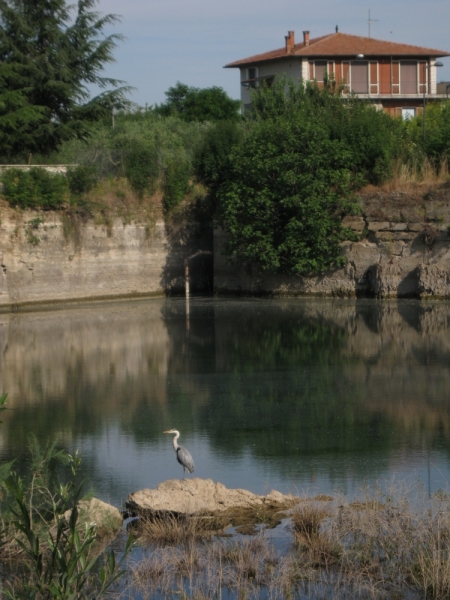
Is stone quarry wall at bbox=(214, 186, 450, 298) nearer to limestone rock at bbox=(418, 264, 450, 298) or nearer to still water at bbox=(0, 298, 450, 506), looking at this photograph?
limestone rock at bbox=(418, 264, 450, 298)

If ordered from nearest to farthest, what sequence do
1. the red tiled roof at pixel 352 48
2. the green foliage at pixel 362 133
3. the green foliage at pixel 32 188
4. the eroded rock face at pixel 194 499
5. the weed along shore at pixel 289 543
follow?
1. the weed along shore at pixel 289 543
2. the eroded rock face at pixel 194 499
3. the green foliage at pixel 32 188
4. the green foliage at pixel 362 133
5. the red tiled roof at pixel 352 48

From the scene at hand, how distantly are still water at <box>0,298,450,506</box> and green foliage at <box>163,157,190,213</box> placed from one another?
22.3ft

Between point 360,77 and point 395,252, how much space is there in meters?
31.2

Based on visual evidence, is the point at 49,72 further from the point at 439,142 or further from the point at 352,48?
the point at 352,48

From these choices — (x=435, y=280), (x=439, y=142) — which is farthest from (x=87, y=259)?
(x=439, y=142)

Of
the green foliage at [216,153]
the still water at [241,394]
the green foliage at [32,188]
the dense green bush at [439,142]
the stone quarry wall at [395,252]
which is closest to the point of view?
the still water at [241,394]

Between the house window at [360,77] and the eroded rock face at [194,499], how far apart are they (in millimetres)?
50212

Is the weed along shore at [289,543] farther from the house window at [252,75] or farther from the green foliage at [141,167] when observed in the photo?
the house window at [252,75]

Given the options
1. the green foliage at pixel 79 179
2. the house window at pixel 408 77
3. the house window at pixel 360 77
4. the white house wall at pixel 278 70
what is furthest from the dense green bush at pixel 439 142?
the house window at pixel 408 77

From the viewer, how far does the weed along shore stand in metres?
7.59

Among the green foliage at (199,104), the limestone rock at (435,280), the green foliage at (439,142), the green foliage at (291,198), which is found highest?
the green foliage at (199,104)

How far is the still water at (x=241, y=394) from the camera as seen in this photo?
10969mm

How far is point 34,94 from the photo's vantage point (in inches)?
1298

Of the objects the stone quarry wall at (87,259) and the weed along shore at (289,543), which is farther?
the stone quarry wall at (87,259)
